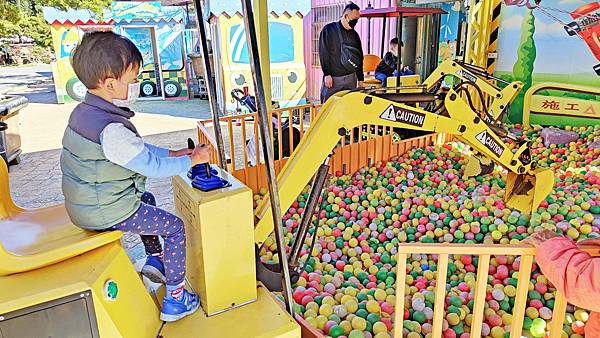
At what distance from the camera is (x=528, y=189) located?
3.89 m

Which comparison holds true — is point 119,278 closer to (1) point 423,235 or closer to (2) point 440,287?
(2) point 440,287

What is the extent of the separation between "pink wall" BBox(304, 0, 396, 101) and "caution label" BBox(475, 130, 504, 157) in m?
5.78

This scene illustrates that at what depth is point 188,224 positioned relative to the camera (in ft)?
6.24

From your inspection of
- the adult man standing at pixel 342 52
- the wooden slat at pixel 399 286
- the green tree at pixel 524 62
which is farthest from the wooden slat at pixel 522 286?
the green tree at pixel 524 62

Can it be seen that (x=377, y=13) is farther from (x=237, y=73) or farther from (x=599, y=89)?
(x=237, y=73)

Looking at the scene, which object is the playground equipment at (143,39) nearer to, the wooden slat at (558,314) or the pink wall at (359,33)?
the pink wall at (359,33)

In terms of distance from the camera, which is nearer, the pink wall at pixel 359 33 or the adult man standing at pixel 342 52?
the adult man standing at pixel 342 52

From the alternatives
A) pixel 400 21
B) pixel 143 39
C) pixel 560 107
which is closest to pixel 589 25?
pixel 560 107

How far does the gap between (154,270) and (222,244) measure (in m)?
0.44

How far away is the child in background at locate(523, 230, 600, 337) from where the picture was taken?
1.56 metres

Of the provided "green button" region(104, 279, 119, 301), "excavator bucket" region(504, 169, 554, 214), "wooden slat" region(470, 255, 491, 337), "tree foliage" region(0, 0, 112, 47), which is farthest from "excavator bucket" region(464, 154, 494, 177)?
"tree foliage" region(0, 0, 112, 47)

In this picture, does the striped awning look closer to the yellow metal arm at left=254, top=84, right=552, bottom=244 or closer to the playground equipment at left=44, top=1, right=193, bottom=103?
the playground equipment at left=44, top=1, right=193, bottom=103

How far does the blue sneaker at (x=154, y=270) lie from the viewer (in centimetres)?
201

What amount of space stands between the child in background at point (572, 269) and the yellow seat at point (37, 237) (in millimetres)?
1584
